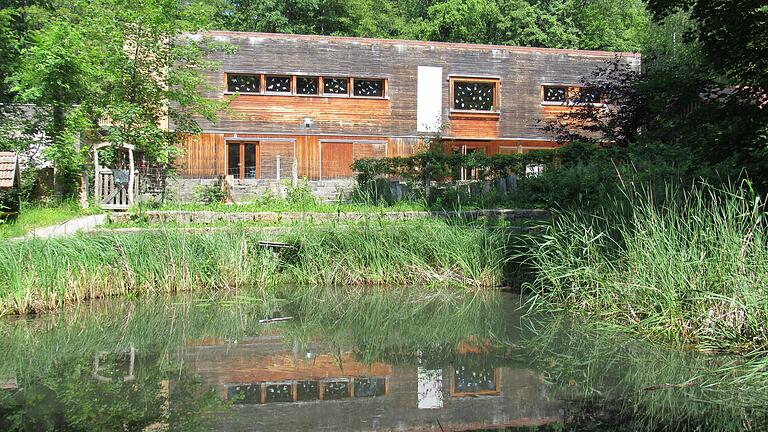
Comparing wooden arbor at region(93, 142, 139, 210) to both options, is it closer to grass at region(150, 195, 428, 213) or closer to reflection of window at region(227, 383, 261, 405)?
grass at region(150, 195, 428, 213)

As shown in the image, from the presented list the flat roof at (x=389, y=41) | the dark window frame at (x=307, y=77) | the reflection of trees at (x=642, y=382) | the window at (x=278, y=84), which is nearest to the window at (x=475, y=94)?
the flat roof at (x=389, y=41)

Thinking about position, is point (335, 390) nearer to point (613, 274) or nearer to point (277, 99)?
point (613, 274)

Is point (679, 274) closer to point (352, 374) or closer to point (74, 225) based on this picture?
point (352, 374)

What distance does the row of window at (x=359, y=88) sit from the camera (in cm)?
2266

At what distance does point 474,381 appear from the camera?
18.4 feet

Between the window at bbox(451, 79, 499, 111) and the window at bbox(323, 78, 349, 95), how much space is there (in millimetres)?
3807

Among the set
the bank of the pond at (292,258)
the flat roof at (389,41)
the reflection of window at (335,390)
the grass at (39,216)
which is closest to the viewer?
the reflection of window at (335,390)

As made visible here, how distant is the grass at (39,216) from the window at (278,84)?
896 cm

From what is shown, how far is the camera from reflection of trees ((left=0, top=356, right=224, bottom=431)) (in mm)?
4629

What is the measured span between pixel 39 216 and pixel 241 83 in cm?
1060

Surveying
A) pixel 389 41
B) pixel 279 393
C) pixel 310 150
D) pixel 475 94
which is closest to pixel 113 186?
pixel 310 150

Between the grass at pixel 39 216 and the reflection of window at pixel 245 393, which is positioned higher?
the grass at pixel 39 216

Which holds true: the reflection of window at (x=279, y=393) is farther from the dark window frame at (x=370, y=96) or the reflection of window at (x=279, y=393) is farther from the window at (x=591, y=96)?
the dark window frame at (x=370, y=96)

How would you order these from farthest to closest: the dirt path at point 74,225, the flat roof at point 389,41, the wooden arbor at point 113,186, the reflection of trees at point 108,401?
1. the flat roof at point 389,41
2. the wooden arbor at point 113,186
3. the dirt path at point 74,225
4. the reflection of trees at point 108,401
